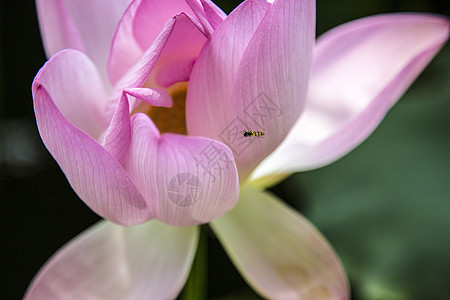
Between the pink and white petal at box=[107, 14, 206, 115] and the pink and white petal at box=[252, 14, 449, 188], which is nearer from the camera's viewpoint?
the pink and white petal at box=[107, 14, 206, 115]

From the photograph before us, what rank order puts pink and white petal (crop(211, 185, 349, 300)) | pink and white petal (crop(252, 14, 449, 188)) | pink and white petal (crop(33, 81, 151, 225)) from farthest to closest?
pink and white petal (crop(252, 14, 449, 188)), pink and white petal (crop(211, 185, 349, 300)), pink and white petal (crop(33, 81, 151, 225))

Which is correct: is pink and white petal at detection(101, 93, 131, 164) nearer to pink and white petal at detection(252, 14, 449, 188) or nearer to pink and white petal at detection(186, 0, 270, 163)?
pink and white petal at detection(186, 0, 270, 163)

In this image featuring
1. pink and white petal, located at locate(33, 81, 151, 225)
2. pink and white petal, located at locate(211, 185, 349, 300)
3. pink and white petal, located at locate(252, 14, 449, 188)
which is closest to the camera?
pink and white petal, located at locate(33, 81, 151, 225)

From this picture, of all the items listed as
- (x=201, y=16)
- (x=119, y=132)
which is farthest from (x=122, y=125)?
(x=201, y=16)

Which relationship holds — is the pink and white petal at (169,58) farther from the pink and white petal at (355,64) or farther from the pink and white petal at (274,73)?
the pink and white petal at (355,64)

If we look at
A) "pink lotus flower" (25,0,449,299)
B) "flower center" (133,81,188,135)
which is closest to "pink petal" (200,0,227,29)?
"pink lotus flower" (25,0,449,299)

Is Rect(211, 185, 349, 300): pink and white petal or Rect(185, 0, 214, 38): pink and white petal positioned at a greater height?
Rect(185, 0, 214, 38): pink and white petal

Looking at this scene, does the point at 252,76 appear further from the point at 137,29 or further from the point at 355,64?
the point at 355,64
